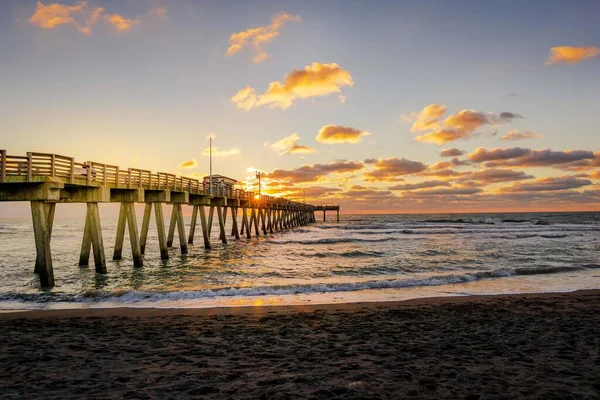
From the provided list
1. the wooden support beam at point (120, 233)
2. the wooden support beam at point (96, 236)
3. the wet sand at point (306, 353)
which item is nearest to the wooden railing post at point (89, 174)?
the wooden support beam at point (96, 236)

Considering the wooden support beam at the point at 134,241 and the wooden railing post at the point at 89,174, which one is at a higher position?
the wooden railing post at the point at 89,174

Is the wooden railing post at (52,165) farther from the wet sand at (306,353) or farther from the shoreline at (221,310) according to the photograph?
the wet sand at (306,353)

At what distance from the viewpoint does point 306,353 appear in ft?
20.2

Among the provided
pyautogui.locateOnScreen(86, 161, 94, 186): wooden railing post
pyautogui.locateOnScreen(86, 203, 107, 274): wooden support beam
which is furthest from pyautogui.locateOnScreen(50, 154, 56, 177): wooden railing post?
pyautogui.locateOnScreen(86, 203, 107, 274): wooden support beam

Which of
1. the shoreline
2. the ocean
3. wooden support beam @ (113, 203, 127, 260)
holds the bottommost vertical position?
the ocean

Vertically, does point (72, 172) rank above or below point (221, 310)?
above

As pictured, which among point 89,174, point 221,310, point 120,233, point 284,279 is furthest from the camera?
point 120,233

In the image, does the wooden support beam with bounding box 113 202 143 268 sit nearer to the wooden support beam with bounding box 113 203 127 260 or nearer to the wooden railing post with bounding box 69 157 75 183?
the wooden support beam with bounding box 113 203 127 260

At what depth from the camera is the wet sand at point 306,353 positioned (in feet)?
15.6

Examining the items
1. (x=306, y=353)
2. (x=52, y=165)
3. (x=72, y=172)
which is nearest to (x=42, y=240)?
(x=52, y=165)

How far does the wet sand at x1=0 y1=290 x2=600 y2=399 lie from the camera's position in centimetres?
474

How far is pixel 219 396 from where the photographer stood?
450 centimetres

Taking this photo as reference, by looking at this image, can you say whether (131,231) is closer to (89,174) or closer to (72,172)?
(89,174)

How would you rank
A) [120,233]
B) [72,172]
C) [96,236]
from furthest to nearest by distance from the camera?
[120,233] → [96,236] → [72,172]
